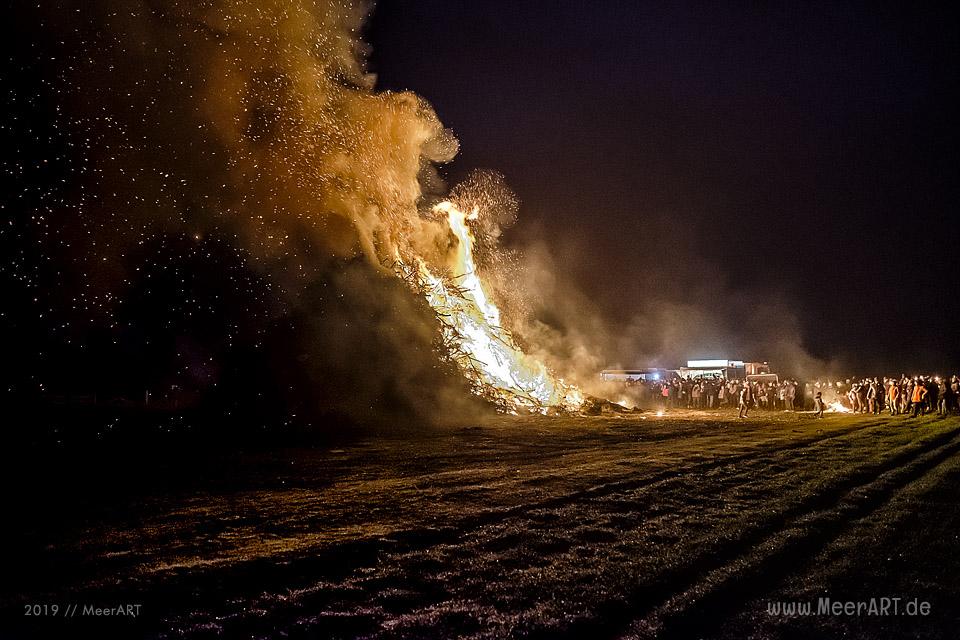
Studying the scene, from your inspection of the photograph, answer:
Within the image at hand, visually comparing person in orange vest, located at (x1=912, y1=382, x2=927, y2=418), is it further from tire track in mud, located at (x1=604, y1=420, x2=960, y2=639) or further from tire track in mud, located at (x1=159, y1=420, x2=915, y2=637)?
tire track in mud, located at (x1=604, y1=420, x2=960, y2=639)

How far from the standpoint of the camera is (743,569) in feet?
15.2

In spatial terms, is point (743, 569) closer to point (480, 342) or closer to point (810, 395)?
point (480, 342)

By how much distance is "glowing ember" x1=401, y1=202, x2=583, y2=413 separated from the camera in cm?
2041

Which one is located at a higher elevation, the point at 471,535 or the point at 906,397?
the point at 906,397

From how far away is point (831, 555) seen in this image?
16.2ft

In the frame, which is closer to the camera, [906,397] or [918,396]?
[918,396]

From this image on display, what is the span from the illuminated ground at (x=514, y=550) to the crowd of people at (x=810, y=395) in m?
13.3

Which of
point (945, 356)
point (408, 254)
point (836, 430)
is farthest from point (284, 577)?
point (945, 356)

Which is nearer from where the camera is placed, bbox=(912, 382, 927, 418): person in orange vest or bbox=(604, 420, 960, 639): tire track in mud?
bbox=(604, 420, 960, 639): tire track in mud

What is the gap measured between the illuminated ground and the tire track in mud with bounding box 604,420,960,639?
0.02 metres

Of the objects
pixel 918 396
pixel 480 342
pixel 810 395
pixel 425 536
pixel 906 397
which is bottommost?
pixel 425 536

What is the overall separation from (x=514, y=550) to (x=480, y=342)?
16343mm

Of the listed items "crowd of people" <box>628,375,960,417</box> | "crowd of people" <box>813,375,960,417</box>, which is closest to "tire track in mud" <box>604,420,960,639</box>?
"crowd of people" <box>628,375,960,417</box>

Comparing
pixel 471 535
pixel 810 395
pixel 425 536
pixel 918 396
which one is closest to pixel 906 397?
pixel 918 396
